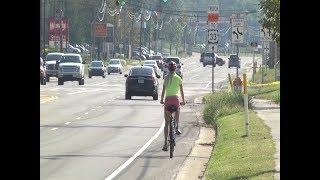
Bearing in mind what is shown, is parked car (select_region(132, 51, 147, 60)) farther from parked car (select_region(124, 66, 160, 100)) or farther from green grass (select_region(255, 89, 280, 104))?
green grass (select_region(255, 89, 280, 104))

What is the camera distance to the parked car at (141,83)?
4153 cm

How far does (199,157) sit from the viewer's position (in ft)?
63.4

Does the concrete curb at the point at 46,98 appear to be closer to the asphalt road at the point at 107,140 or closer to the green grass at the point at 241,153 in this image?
the asphalt road at the point at 107,140

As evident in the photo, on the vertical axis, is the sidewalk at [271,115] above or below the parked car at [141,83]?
below

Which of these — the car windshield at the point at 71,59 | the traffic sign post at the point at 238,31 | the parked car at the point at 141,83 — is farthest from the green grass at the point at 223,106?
the car windshield at the point at 71,59

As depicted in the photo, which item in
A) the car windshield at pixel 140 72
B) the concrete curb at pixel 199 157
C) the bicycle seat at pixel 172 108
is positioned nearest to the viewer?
the concrete curb at pixel 199 157

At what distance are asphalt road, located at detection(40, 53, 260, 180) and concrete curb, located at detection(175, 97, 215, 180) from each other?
169 mm

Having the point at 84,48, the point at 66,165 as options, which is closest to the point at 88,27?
the point at 84,48

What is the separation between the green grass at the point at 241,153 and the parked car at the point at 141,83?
16.8m

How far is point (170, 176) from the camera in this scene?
52.2 ft

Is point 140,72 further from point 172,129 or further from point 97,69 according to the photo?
point 97,69

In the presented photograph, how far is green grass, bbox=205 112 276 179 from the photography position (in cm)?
1476
